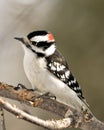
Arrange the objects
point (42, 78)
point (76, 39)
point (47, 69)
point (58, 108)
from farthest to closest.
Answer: point (76, 39) → point (47, 69) → point (42, 78) → point (58, 108)

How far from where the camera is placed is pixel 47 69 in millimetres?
5270

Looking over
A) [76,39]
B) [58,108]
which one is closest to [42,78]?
[58,108]

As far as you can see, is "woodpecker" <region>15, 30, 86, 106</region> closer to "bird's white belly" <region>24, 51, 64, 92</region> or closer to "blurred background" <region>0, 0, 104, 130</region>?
"bird's white belly" <region>24, 51, 64, 92</region>

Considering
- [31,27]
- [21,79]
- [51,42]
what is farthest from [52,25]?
[51,42]

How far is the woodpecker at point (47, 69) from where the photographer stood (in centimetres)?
516

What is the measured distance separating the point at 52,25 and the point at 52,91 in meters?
3.23

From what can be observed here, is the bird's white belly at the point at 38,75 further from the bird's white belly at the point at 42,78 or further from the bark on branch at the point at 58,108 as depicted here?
the bark on branch at the point at 58,108

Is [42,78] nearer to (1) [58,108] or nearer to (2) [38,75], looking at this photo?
(2) [38,75]

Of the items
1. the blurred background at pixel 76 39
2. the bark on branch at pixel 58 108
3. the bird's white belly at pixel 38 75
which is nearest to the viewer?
the bark on branch at pixel 58 108

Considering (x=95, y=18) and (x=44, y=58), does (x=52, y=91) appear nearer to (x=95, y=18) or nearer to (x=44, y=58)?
(x=44, y=58)

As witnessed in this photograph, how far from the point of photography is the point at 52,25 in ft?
27.3

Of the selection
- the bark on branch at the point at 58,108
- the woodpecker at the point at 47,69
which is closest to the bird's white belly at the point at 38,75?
the woodpecker at the point at 47,69

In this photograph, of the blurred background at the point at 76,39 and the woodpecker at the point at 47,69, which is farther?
the blurred background at the point at 76,39

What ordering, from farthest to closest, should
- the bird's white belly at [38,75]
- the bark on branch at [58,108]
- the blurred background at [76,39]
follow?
the blurred background at [76,39] → the bird's white belly at [38,75] → the bark on branch at [58,108]
